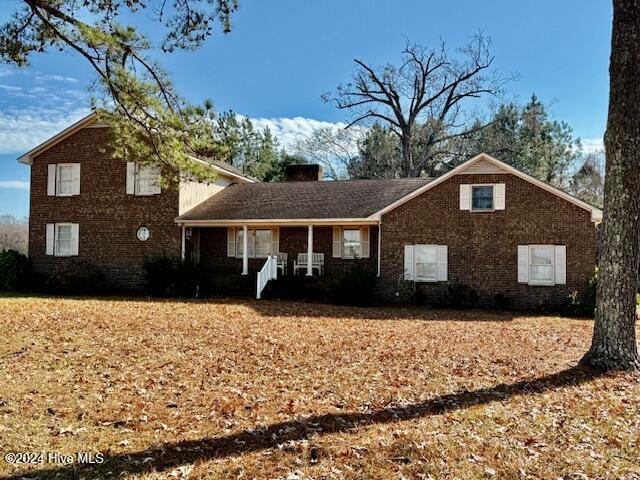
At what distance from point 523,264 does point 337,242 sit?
6802 mm

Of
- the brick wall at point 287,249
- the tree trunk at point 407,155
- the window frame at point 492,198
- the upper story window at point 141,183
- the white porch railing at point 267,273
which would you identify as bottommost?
the white porch railing at point 267,273

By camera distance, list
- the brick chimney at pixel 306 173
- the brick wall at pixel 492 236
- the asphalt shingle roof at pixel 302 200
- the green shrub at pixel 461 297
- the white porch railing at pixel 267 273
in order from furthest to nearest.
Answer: the brick chimney at pixel 306 173 < the asphalt shingle roof at pixel 302 200 < the white porch railing at pixel 267 273 < the green shrub at pixel 461 297 < the brick wall at pixel 492 236

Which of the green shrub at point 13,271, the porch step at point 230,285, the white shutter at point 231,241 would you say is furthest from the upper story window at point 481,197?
the green shrub at point 13,271

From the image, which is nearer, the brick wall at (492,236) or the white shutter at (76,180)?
the brick wall at (492,236)

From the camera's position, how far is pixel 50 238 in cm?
2167

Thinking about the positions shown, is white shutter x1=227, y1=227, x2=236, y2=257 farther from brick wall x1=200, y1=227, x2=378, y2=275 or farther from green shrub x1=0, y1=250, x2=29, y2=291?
green shrub x1=0, y1=250, x2=29, y2=291

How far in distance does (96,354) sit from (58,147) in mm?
15899

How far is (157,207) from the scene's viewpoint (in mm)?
20844

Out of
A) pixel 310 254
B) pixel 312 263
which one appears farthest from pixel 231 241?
pixel 310 254

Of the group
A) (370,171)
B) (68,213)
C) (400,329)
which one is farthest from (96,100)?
(370,171)

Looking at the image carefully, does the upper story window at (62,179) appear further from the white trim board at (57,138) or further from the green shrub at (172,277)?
the green shrub at (172,277)

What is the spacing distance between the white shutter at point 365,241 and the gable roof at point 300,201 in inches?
36.1

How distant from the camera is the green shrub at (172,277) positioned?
64.0 feet

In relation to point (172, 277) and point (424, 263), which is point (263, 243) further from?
point (424, 263)
